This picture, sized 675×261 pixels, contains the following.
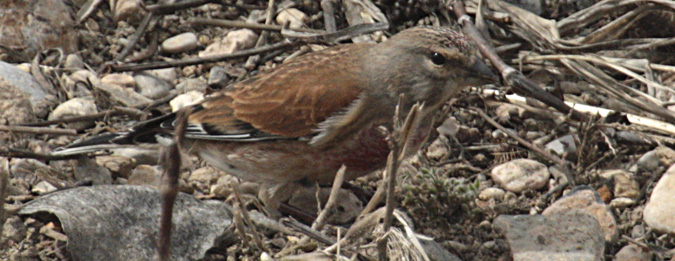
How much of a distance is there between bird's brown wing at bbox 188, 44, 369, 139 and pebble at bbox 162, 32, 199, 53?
3.50ft

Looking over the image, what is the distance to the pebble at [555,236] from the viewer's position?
347 centimetres

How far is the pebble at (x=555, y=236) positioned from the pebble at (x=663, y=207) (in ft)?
1.05

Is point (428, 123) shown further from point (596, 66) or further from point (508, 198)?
point (596, 66)

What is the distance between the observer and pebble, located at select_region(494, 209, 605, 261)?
3475mm

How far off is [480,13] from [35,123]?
101 inches

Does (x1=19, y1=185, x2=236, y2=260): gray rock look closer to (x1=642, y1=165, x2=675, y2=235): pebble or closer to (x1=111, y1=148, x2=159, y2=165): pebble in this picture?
(x1=111, y1=148, x2=159, y2=165): pebble

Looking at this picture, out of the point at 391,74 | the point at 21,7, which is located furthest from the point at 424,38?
the point at 21,7

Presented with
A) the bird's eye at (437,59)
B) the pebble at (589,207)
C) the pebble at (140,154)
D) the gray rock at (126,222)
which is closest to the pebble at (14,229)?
the gray rock at (126,222)

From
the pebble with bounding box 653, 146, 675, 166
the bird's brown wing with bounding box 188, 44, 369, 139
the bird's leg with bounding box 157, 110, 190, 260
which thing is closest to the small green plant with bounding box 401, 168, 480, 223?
the bird's brown wing with bounding box 188, 44, 369, 139

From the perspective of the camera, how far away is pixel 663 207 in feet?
12.4

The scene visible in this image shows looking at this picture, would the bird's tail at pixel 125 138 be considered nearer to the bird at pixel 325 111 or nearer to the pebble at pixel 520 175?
the bird at pixel 325 111

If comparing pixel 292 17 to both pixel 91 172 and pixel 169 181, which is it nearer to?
pixel 91 172

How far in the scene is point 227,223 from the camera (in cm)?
374

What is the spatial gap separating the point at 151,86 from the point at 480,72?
206 centimetres
